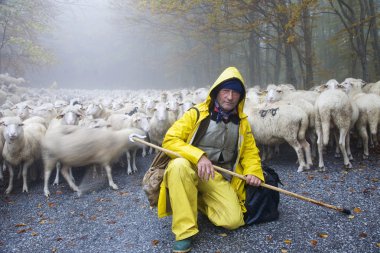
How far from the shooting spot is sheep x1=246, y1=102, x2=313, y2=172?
5.43 m

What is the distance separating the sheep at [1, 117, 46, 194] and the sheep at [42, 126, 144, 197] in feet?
1.58

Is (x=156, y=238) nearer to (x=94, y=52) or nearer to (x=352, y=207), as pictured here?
(x=352, y=207)

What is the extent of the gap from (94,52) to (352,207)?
215 feet

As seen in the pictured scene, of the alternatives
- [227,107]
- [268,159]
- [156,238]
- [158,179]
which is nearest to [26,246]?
[156,238]

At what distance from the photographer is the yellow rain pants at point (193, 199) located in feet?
9.85

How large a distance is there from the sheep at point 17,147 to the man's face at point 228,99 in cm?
376

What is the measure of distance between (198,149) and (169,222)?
1203 millimetres

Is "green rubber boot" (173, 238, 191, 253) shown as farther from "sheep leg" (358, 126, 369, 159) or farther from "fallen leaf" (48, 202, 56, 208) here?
"sheep leg" (358, 126, 369, 159)

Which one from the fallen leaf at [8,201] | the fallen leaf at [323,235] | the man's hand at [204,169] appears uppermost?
Result: the man's hand at [204,169]

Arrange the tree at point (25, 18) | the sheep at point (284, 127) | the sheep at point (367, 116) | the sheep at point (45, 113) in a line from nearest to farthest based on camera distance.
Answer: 1. the sheep at point (284, 127)
2. the sheep at point (367, 116)
3. the sheep at point (45, 113)
4. the tree at point (25, 18)

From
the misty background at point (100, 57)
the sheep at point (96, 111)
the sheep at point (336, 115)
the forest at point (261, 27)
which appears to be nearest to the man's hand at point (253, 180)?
the sheep at point (336, 115)

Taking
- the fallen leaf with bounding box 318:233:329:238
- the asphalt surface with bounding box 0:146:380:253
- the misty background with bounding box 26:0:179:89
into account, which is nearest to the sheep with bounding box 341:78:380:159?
the asphalt surface with bounding box 0:146:380:253

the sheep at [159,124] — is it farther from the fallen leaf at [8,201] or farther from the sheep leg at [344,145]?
the sheep leg at [344,145]

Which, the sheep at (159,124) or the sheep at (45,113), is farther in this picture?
the sheep at (45,113)
